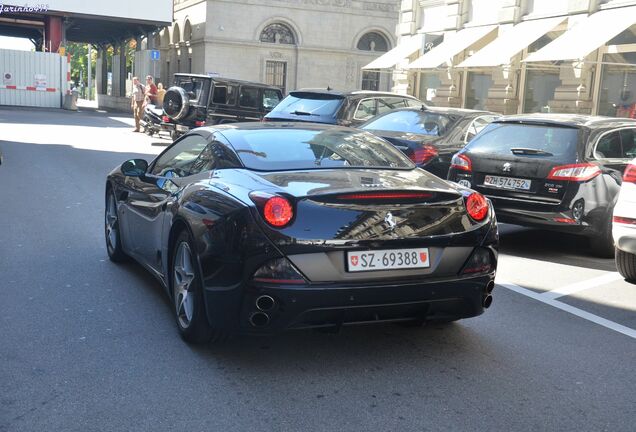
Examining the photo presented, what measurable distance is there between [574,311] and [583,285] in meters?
1.06

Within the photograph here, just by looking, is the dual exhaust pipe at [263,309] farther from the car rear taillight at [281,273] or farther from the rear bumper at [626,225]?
the rear bumper at [626,225]

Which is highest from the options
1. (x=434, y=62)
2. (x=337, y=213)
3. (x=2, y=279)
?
(x=434, y=62)

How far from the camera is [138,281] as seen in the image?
6.50 meters

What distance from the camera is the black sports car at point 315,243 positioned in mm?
4246

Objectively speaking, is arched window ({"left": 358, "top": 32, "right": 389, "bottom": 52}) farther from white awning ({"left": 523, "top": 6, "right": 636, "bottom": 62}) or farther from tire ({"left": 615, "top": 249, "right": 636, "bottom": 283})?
tire ({"left": 615, "top": 249, "right": 636, "bottom": 283})

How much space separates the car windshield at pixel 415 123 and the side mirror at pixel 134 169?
5.57m

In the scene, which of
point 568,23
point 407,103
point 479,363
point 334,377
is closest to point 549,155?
point 479,363

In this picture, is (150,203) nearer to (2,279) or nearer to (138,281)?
(138,281)

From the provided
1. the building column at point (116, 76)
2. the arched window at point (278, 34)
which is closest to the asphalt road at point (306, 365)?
the arched window at point (278, 34)

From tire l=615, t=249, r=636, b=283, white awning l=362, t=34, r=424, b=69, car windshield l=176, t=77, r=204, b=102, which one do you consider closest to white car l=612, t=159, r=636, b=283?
tire l=615, t=249, r=636, b=283

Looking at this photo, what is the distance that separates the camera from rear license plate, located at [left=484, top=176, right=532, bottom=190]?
27.0 feet

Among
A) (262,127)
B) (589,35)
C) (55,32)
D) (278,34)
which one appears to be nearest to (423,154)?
(262,127)

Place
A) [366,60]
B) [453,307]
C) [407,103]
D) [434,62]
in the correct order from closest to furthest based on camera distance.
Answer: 1. [453,307]
2. [407,103]
3. [434,62]
4. [366,60]

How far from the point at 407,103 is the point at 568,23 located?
10.7 m
